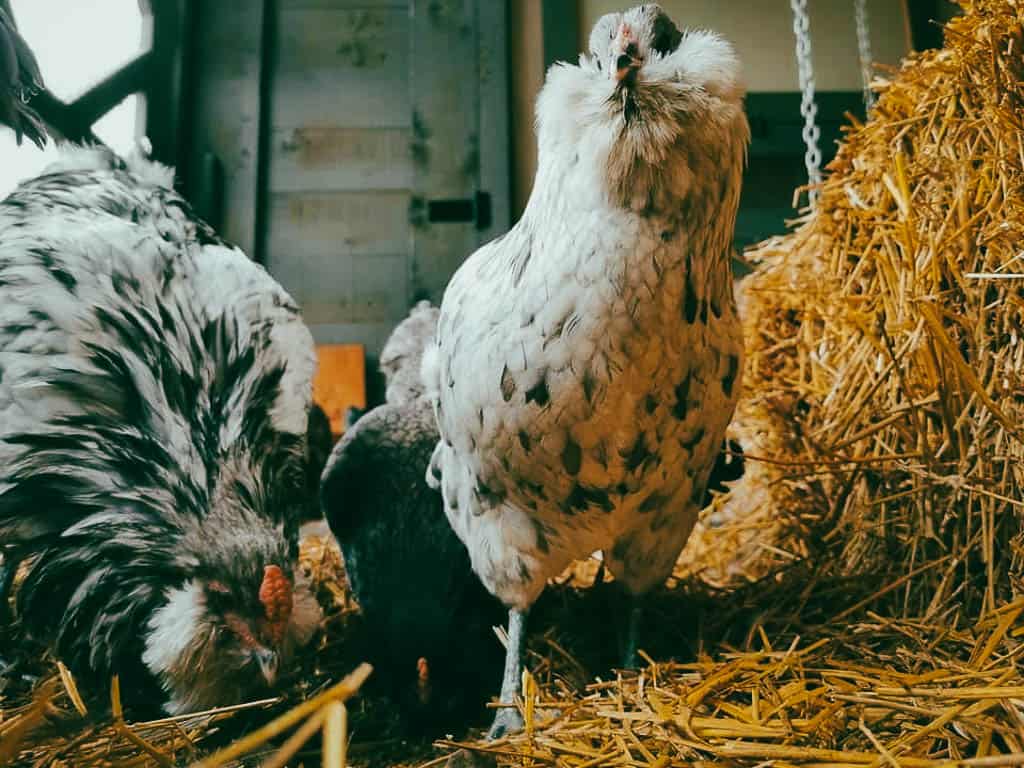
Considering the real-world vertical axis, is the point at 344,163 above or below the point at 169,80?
below

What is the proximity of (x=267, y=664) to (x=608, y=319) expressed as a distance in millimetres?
803

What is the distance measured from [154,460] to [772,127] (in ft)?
7.05

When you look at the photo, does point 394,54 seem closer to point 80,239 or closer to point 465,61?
point 465,61

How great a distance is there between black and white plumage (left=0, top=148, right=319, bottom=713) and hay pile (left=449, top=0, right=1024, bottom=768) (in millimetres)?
512

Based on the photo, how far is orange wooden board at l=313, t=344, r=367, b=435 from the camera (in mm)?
2441

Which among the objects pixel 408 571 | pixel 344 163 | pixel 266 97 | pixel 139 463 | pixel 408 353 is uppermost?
pixel 266 97

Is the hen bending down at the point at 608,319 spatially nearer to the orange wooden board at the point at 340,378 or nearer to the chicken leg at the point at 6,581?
the chicken leg at the point at 6,581

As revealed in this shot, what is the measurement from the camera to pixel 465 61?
2566 mm

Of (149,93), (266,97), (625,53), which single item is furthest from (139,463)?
(266,97)

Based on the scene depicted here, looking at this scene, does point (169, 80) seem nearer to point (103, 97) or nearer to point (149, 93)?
point (149, 93)

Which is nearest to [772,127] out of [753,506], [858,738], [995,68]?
[995,68]

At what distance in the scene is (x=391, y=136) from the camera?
101 inches

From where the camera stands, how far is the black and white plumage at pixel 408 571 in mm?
1522

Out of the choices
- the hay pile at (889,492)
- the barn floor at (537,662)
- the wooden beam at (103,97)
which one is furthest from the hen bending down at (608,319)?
the wooden beam at (103,97)
